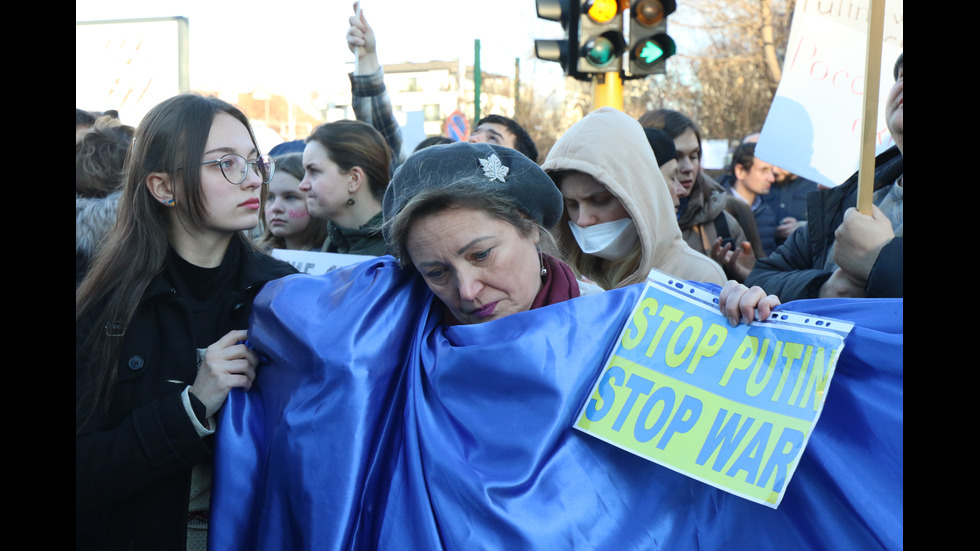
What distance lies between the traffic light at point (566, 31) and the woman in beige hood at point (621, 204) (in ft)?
11.5

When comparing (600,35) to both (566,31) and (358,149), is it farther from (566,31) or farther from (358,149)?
(358,149)

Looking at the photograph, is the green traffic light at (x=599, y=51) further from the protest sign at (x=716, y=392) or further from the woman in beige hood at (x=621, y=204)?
the protest sign at (x=716, y=392)

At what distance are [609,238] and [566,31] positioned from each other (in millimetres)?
3911

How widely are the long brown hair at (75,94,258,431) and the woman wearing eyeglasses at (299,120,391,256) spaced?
1327 mm

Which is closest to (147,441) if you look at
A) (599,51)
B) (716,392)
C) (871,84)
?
(716,392)

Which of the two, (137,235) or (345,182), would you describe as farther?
(345,182)

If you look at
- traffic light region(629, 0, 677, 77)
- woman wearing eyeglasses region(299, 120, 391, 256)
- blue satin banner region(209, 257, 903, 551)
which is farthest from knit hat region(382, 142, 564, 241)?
traffic light region(629, 0, 677, 77)

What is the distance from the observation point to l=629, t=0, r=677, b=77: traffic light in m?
6.32

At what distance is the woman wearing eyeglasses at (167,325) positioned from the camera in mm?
1969

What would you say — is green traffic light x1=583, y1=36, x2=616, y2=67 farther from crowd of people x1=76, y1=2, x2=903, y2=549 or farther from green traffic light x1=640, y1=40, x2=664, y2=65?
crowd of people x1=76, y1=2, x2=903, y2=549

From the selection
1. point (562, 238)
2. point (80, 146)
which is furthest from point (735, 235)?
point (80, 146)

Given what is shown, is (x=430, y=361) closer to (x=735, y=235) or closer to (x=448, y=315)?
(x=448, y=315)

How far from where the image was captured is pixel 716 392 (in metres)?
1.71

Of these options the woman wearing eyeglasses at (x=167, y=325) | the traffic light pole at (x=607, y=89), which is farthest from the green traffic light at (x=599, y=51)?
the woman wearing eyeglasses at (x=167, y=325)
